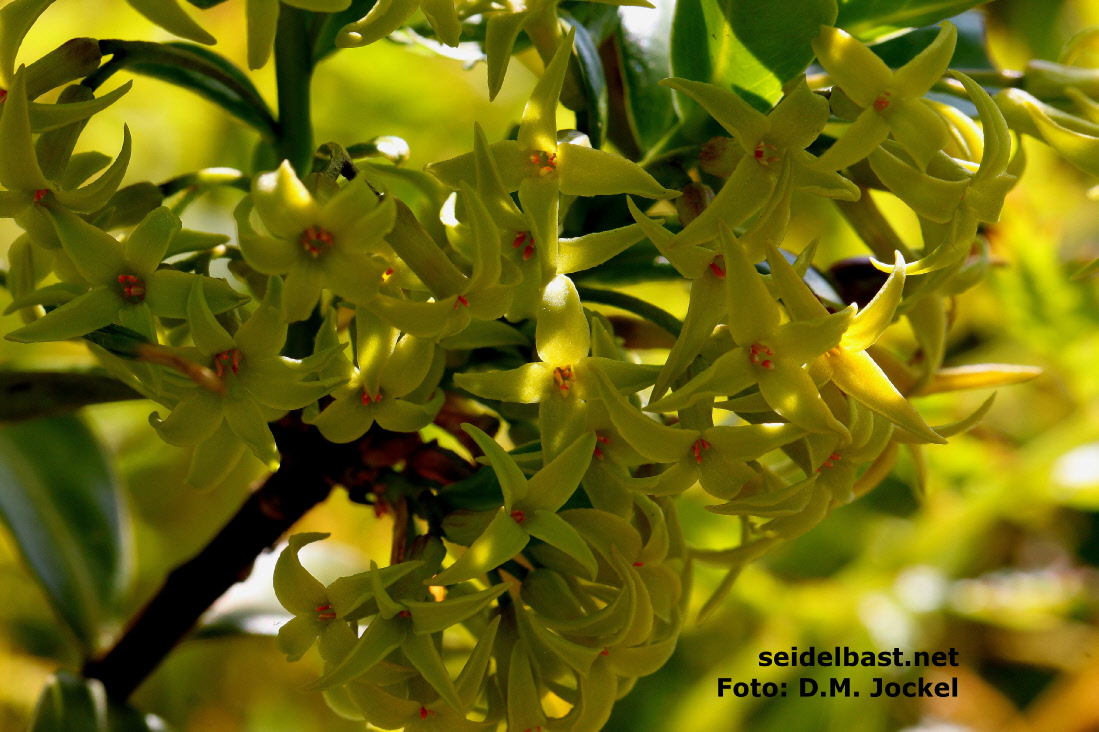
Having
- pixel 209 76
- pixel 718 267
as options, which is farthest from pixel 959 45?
pixel 209 76

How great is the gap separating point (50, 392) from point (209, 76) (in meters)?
0.27

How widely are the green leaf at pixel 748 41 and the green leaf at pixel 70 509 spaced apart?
66cm

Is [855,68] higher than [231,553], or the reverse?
[855,68]

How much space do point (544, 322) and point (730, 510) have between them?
0.12 metres

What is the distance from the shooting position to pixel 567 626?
43cm

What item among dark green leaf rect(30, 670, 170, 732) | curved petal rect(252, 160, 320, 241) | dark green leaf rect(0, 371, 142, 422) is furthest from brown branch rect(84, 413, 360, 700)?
curved petal rect(252, 160, 320, 241)

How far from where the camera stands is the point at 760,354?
1.29 ft

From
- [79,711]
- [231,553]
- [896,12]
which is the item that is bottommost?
[79,711]

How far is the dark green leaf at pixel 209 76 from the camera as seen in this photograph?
478 millimetres

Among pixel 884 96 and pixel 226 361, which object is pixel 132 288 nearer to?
pixel 226 361

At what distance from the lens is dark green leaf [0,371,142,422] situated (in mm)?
608

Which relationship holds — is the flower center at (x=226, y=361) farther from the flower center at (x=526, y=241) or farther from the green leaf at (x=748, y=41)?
the green leaf at (x=748, y=41)

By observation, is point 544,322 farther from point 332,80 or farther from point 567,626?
point 332,80

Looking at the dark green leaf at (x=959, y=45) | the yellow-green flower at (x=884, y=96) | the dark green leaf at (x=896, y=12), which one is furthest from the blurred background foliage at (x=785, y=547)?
the yellow-green flower at (x=884, y=96)
